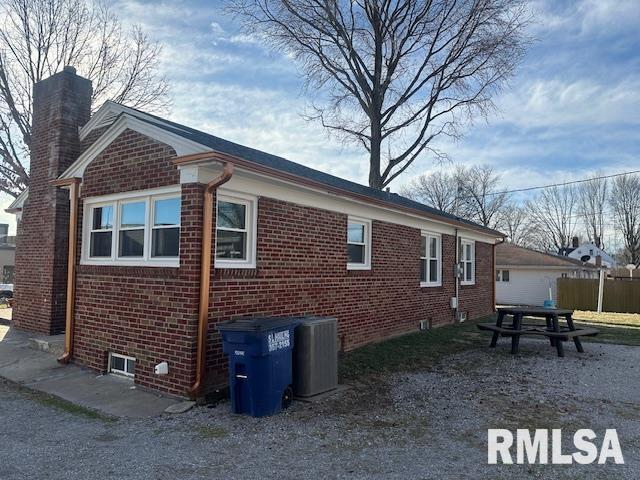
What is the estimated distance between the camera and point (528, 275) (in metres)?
28.3

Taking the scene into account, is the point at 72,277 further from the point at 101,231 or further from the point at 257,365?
the point at 257,365

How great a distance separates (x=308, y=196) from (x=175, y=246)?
251 centimetres

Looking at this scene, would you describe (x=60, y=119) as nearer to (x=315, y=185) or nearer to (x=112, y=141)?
(x=112, y=141)

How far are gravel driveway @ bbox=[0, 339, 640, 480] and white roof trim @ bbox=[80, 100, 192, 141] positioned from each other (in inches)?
175

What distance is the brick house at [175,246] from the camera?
6336 millimetres

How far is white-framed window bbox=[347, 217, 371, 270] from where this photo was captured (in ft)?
32.0

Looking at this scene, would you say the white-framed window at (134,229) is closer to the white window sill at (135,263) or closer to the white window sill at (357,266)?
the white window sill at (135,263)

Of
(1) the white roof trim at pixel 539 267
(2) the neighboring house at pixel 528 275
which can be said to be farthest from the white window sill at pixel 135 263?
(1) the white roof trim at pixel 539 267

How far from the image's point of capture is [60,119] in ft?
33.4

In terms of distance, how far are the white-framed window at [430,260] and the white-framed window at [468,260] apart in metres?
1.94

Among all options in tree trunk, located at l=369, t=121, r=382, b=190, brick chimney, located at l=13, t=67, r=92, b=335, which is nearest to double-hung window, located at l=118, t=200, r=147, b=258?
brick chimney, located at l=13, t=67, r=92, b=335

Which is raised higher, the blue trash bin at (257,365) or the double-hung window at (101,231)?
the double-hung window at (101,231)

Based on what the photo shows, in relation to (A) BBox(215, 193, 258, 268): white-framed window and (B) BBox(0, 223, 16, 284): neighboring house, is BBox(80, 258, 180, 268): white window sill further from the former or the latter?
(B) BBox(0, 223, 16, 284): neighboring house

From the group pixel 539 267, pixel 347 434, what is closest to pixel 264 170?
pixel 347 434
